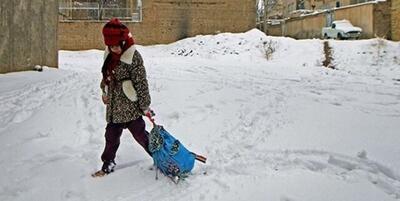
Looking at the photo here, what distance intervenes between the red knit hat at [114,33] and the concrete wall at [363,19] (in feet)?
65.3

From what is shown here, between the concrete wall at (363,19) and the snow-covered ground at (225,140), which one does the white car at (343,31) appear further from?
the snow-covered ground at (225,140)

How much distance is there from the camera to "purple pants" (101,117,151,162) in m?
4.01

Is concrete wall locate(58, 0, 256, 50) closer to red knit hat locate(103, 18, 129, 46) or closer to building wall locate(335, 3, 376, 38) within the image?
building wall locate(335, 3, 376, 38)

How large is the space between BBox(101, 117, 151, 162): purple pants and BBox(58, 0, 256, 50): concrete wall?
21.9 metres

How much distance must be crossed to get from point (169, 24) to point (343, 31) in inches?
384

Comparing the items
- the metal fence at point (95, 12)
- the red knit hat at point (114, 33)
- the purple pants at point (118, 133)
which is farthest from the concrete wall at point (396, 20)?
the red knit hat at point (114, 33)

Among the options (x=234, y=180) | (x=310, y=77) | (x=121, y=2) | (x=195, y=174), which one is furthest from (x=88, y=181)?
(x=121, y=2)

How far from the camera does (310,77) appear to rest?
10539 mm

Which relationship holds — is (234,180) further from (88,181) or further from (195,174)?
(88,181)

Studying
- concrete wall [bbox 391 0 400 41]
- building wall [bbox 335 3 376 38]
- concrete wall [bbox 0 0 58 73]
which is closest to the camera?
concrete wall [bbox 0 0 58 73]

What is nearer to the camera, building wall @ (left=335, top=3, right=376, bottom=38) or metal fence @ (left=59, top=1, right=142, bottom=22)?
building wall @ (left=335, top=3, right=376, bottom=38)

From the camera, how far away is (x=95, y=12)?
26.2 metres

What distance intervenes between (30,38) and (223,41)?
42.5 ft

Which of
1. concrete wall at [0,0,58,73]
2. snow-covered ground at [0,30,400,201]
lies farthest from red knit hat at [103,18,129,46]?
concrete wall at [0,0,58,73]
